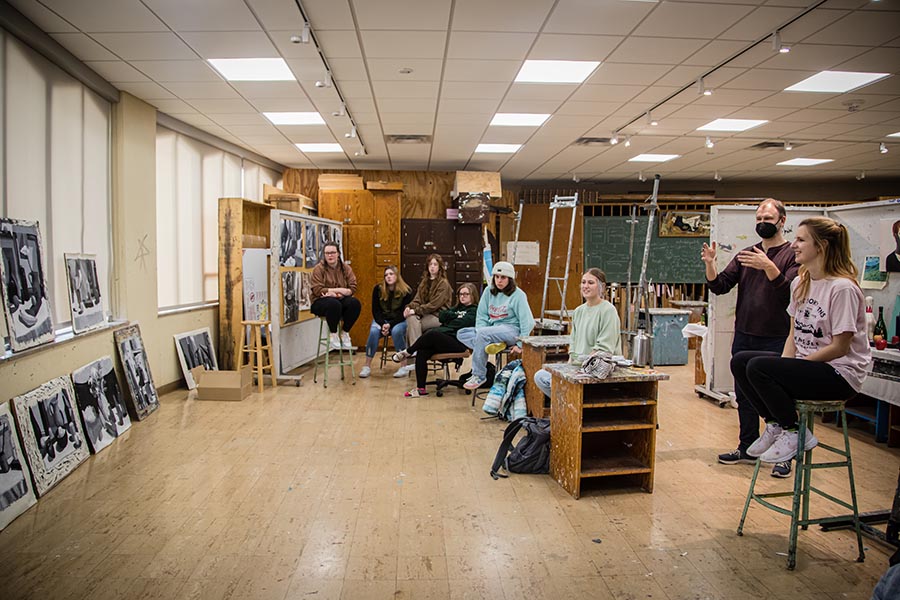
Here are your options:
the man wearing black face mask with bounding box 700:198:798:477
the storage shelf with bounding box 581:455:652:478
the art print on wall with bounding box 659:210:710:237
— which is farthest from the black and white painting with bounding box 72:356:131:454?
the art print on wall with bounding box 659:210:710:237

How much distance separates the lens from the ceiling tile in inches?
161

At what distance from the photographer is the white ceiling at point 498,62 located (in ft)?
12.2

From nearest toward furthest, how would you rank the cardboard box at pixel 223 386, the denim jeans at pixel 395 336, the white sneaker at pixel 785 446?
the white sneaker at pixel 785 446, the cardboard box at pixel 223 386, the denim jeans at pixel 395 336

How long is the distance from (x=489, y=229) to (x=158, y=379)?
21.4 ft

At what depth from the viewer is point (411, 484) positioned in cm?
348

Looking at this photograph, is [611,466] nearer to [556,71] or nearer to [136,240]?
[556,71]

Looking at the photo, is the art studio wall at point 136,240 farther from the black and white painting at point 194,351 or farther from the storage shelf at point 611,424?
the storage shelf at point 611,424

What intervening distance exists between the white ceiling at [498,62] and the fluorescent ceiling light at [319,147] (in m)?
0.29

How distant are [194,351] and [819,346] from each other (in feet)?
18.9

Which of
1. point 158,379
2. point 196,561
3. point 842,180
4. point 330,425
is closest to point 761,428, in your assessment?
point 330,425

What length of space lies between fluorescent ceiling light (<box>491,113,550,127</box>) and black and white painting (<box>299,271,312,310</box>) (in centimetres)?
282

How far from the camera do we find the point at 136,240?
5402 millimetres

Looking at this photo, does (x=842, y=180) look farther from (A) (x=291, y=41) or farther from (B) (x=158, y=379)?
(B) (x=158, y=379)

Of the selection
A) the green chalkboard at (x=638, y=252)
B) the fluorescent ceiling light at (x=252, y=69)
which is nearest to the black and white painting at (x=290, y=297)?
the fluorescent ceiling light at (x=252, y=69)
